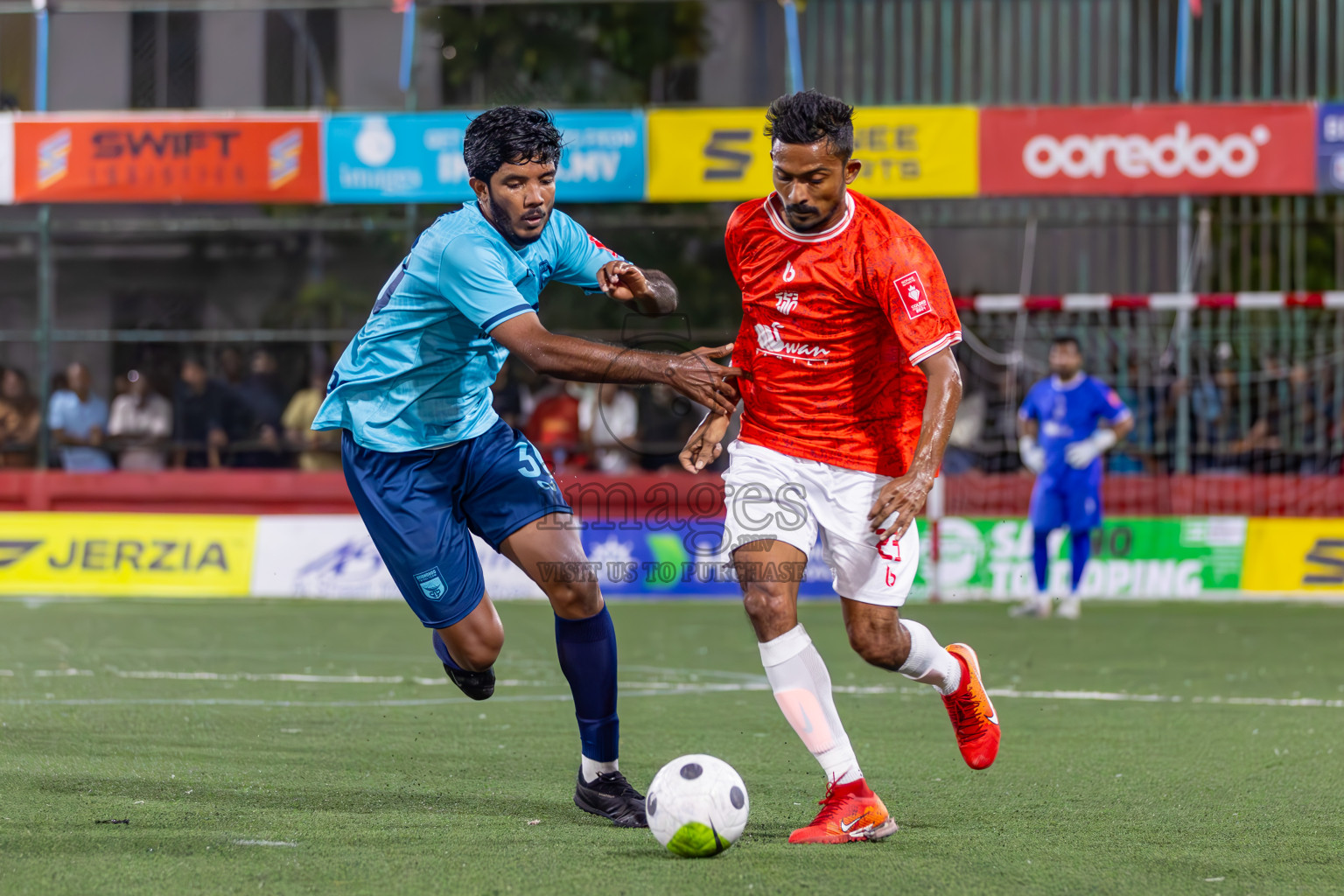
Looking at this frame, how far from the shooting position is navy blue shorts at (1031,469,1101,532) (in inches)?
496

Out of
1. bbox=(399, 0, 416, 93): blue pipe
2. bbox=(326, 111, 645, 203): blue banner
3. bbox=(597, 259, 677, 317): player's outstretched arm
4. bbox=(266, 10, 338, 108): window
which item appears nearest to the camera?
bbox=(597, 259, 677, 317): player's outstretched arm

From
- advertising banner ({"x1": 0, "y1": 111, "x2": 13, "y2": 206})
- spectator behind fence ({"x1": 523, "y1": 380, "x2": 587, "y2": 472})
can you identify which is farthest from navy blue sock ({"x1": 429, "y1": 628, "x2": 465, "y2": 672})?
advertising banner ({"x1": 0, "y1": 111, "x2": 13, "y2": 206})

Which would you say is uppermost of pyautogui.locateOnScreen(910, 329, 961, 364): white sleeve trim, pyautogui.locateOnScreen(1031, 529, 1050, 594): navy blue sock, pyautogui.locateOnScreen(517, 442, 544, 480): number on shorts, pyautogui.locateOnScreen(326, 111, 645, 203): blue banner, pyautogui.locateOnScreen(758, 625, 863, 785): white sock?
pyautogui.locateOnScreen(326, 111, 645, 203): blue banner

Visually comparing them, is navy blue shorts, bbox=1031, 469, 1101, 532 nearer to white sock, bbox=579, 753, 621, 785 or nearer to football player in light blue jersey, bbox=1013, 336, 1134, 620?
football player in light blue jersey, bbox=1013, 336, 1134, 620

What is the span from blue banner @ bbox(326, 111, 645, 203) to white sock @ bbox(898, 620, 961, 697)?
10.3 m

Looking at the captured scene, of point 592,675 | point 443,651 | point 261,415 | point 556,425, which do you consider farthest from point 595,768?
point 261,415

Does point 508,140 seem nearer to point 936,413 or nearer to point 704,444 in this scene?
point 704,444

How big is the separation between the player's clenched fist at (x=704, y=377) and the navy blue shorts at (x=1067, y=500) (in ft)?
27.6

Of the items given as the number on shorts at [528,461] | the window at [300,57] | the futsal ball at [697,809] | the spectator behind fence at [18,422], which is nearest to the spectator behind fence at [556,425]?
the window at [300,57]

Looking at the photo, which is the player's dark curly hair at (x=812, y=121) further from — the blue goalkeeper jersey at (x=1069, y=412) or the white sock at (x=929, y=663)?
the blue goalkeeper jersey at (x=1069, y=412)

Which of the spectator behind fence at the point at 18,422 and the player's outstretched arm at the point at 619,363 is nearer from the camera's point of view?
the player's outstretched arm at the point at 619,363

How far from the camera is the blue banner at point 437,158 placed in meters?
A: 15.1

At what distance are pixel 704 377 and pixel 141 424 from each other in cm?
1265

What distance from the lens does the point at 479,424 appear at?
5.31m
